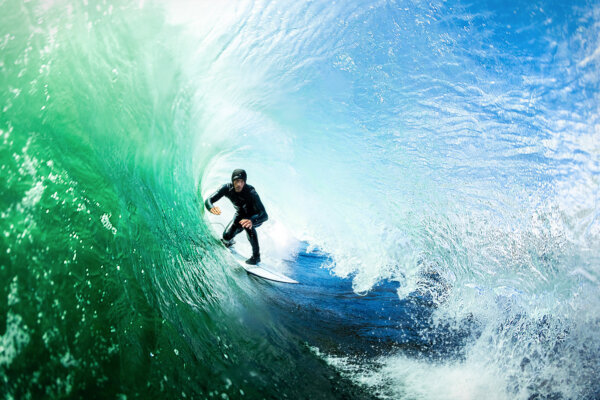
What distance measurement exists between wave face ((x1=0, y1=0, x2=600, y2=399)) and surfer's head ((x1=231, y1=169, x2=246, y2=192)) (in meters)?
0.97

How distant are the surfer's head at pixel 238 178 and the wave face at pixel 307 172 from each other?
0.97 m

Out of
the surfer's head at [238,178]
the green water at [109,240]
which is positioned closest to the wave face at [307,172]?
the green water at [109,240]

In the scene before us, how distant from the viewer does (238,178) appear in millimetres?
4977

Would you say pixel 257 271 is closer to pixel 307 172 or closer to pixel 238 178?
pixel 238 178

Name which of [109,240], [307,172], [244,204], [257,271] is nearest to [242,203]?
[244,204]

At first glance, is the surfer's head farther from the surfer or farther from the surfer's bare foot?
the surfer's bare foot

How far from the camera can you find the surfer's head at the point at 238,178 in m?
4.95

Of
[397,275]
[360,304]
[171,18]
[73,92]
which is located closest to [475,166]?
[397,275]

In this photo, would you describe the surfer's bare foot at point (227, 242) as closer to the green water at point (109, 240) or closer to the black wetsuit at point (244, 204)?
the black wetsuit at point (244, 204)

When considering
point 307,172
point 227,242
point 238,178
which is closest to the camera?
point 238,178

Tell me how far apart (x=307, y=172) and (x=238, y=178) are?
3.34 meters

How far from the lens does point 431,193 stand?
6.23 metres

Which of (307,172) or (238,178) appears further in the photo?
(307,172)

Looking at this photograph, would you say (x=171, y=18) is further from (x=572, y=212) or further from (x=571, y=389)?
(x=571, y=389)
